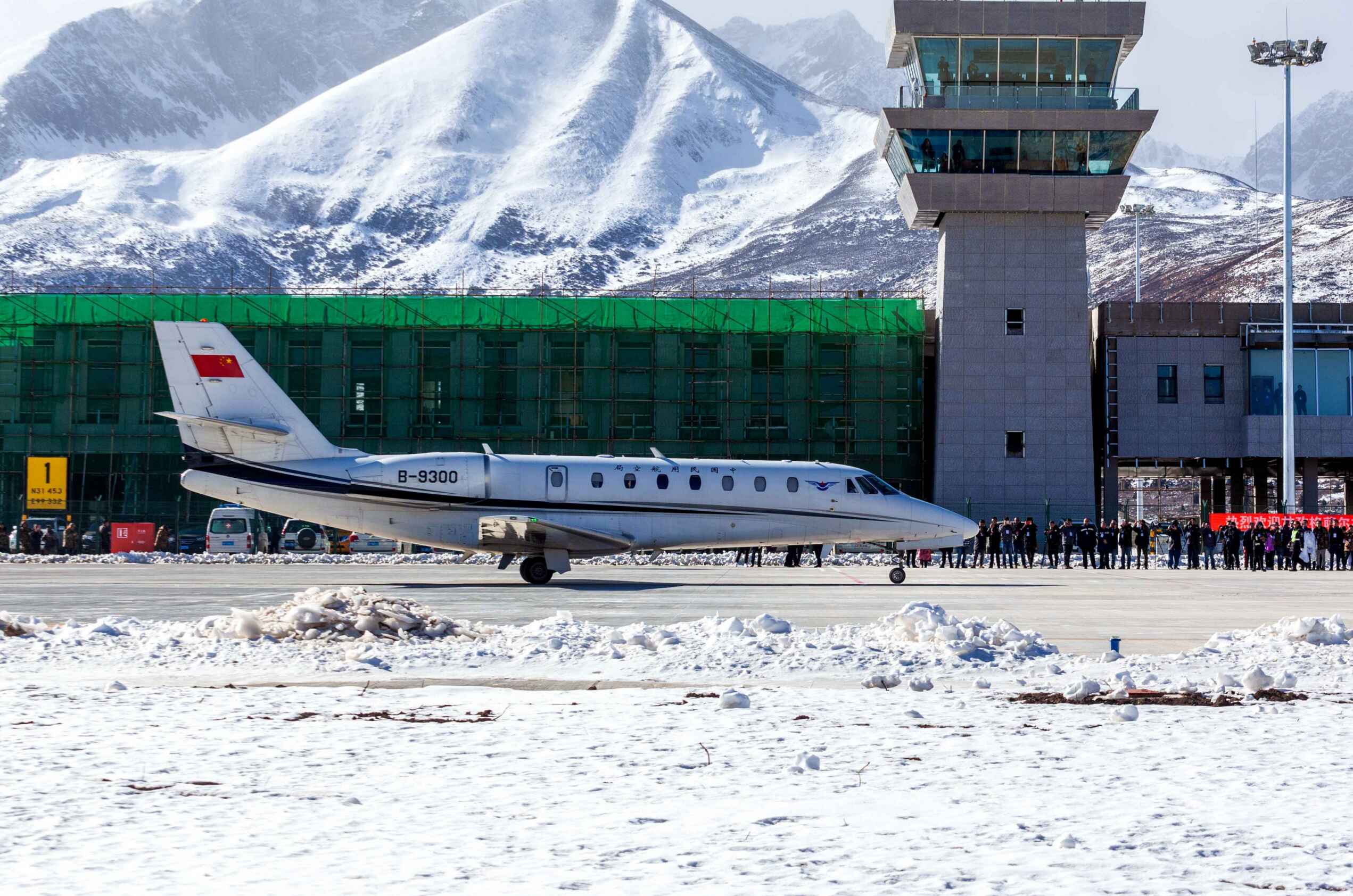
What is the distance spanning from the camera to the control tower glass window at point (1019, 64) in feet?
186

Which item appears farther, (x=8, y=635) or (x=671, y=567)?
(x=671, y=567)

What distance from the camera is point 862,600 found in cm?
2555

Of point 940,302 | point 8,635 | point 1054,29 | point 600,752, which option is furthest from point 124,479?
point 600,752

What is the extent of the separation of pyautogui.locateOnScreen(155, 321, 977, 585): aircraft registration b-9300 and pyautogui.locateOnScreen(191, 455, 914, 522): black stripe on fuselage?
0.03 metres

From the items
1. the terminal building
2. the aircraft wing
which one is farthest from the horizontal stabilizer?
the terminal building

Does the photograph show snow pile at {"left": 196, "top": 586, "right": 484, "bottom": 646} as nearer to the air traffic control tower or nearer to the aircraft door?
the aircraft door

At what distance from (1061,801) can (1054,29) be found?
5356cm

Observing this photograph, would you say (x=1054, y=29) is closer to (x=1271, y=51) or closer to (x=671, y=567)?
(x=1271, y=51)

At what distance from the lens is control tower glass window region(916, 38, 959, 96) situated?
186 ft

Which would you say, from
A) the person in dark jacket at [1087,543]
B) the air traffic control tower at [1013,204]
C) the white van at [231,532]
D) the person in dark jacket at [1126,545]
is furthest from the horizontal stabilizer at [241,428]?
the air traffic control tower at [1013,204]

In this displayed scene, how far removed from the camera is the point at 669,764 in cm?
898

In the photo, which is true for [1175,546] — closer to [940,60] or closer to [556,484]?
[940,60]

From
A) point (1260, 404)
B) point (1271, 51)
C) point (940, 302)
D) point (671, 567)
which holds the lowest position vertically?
point (671, 567)

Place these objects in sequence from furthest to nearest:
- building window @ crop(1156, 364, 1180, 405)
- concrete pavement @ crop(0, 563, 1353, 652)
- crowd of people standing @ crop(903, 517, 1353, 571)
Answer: building window @ crop(1156, 364, 1180, 405), crowd of people standing @ crop(903, 517, 1353, 571), concrete pavement @ crop(0, 563, 1353, 652)
